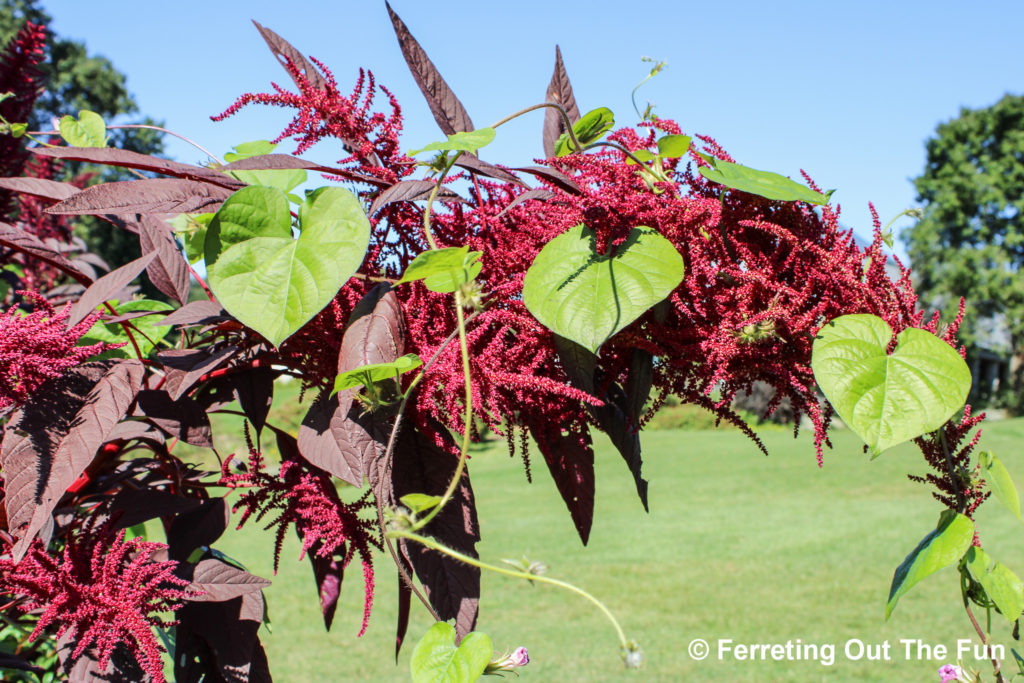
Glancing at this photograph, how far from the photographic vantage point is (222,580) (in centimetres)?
75

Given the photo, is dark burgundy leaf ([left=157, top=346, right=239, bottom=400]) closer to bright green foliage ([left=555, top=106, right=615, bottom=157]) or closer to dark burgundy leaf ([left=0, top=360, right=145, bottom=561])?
dark burgundy leaf ([left=0, top=360, right=145, bottom=561])

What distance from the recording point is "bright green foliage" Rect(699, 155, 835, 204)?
2.06 feet

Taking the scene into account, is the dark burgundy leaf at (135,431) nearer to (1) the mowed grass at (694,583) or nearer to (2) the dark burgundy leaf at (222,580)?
(2) the dark burgundy leaf at (222,580)

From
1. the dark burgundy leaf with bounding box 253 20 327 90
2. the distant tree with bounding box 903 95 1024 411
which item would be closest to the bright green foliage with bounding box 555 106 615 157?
the dark burgundy leaf with bounding box 253 20 327 90

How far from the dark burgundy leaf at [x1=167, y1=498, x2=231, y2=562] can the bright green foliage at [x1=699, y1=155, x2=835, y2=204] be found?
60 centimetres

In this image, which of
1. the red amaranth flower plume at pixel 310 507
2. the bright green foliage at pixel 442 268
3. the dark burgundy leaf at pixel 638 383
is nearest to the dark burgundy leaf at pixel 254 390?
the red amaranth flower plume at pixel 310 507

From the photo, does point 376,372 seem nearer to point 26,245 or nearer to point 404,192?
point 404,192

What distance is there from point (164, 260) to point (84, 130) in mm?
229

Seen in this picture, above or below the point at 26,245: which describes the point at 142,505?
below

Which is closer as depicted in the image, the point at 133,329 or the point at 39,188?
the point at 39,188

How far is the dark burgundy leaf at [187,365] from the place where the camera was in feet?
2.23

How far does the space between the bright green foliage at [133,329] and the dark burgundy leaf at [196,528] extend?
21 centimetres

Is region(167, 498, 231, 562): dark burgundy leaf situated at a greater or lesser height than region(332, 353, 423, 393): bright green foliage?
lesser

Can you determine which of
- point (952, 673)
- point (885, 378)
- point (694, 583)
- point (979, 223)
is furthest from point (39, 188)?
point (979, 223)
